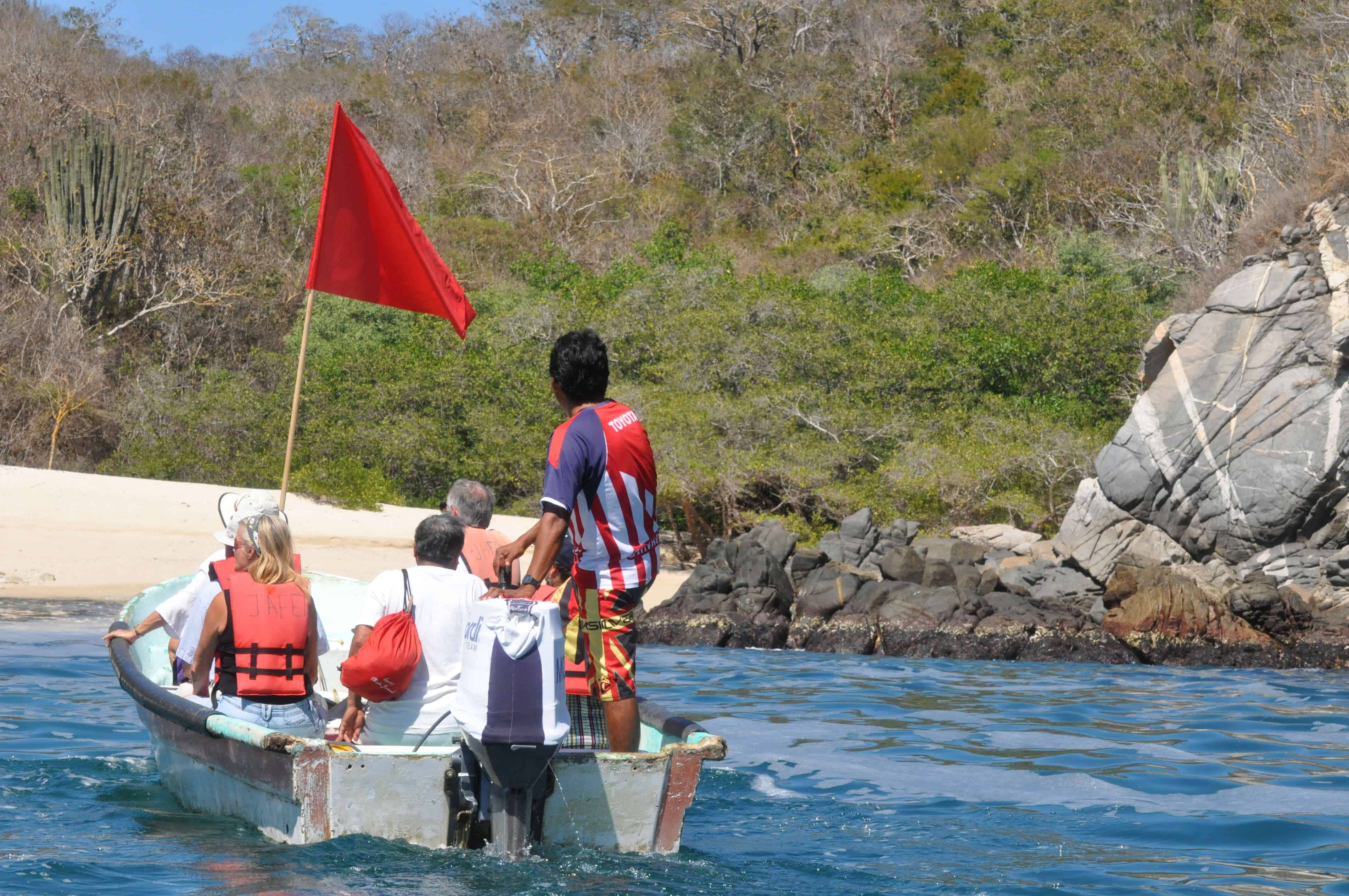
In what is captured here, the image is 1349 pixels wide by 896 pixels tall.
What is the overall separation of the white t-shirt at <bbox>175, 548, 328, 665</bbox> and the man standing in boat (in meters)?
1.44

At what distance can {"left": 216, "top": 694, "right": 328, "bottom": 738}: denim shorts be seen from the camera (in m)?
5.37

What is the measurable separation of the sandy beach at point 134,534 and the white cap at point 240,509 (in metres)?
9.05

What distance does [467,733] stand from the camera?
4.59 m

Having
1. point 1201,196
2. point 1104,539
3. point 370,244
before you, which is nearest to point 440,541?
point 370,244

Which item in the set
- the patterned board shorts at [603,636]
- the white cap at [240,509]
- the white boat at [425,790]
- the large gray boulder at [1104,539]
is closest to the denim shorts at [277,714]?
the white boat at [425,790]

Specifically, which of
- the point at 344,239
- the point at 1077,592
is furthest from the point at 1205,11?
the point at 344,239

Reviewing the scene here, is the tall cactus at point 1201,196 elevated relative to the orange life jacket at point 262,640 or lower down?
elevated

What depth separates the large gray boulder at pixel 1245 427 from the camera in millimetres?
14578

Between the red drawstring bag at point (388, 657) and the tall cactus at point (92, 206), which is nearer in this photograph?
the red drawstring bag at point (388, 657)

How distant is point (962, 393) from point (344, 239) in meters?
15.4

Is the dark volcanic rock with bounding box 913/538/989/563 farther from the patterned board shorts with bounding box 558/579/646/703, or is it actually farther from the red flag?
the patterned board shorts with bounding box 558/579/646/703

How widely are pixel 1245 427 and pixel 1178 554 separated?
1.65 m

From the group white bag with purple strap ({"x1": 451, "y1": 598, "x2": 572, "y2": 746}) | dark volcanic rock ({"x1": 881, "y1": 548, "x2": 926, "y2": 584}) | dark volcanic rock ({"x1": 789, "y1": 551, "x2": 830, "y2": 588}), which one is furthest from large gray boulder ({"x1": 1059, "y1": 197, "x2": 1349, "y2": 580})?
white bag with purple strap ({"x1": 451, "y1": 598, "x2": 572, "y2": 746})

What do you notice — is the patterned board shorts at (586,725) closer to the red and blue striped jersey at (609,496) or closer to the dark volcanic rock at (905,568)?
the red and blue striped jersey at (609,496)
